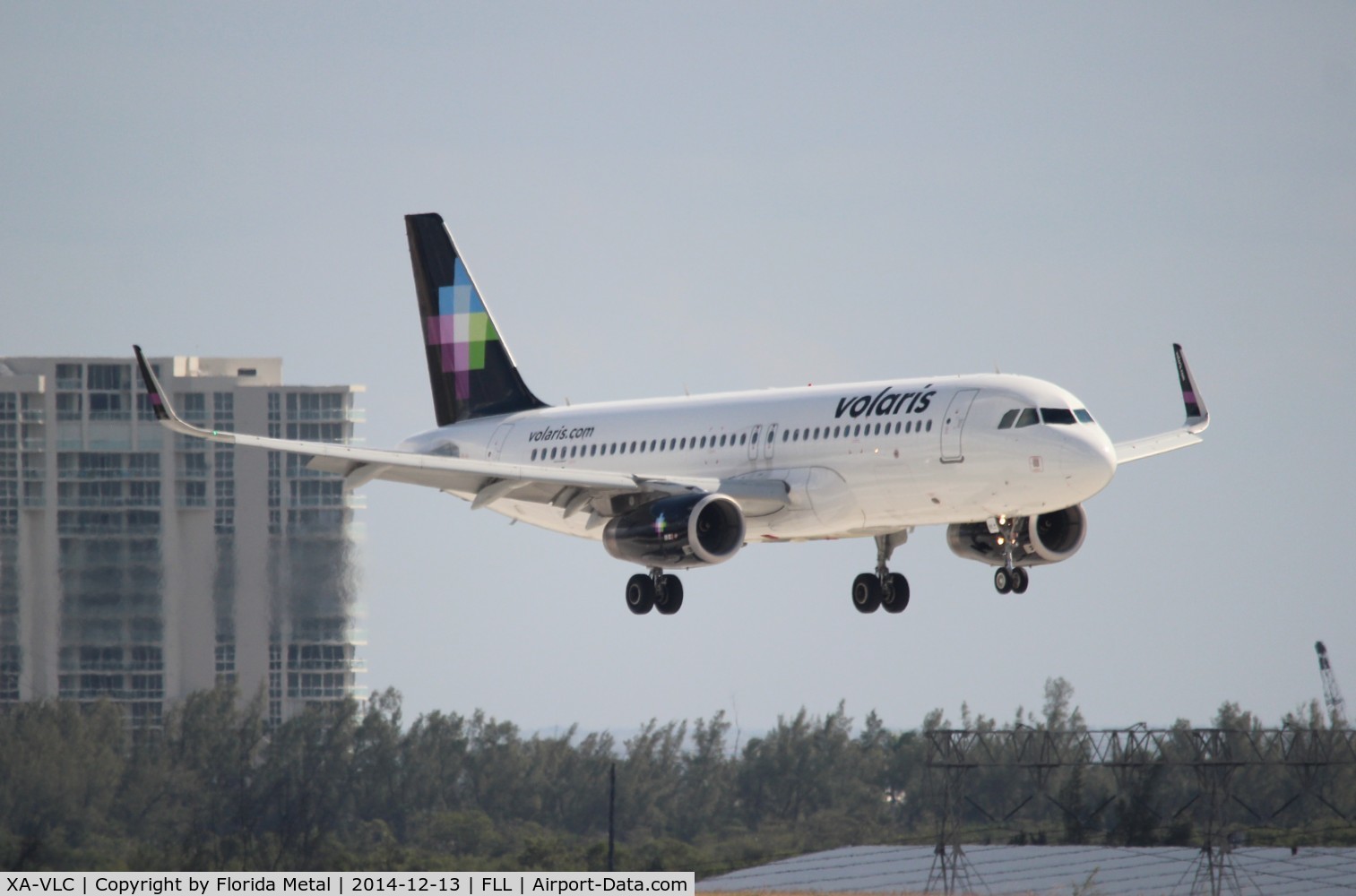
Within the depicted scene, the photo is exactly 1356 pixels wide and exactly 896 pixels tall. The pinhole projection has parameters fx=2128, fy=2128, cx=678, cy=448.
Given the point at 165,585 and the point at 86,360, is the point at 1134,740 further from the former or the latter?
the point at 86,360

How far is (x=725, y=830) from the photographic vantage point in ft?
385

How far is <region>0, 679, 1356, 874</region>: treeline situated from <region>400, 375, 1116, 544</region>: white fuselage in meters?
28.1

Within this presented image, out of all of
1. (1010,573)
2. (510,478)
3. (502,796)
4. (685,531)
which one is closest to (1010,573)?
(1010,573)

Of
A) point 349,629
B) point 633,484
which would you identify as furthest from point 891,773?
point 633,484

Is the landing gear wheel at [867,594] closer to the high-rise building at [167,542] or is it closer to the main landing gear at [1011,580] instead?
the main landing gear at [1011,580]

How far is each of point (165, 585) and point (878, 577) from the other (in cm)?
2961

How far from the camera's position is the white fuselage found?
145ft

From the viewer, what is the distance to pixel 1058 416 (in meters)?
44.4

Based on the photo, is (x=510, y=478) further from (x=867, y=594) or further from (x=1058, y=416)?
(x=1058, y=416)

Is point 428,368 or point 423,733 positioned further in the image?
point 423,733

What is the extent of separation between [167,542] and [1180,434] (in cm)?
3793

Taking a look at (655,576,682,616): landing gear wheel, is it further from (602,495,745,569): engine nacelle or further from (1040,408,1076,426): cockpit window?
(1040,408,1076,426): cockpit window

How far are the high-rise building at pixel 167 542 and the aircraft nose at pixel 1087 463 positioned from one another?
31.6m

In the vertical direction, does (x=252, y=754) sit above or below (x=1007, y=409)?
below
